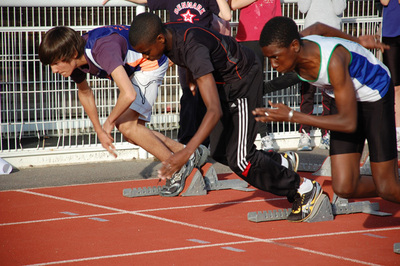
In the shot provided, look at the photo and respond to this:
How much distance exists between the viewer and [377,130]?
4777 mm

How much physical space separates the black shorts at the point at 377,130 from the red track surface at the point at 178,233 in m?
0.75

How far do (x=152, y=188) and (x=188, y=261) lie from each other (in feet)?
7.99

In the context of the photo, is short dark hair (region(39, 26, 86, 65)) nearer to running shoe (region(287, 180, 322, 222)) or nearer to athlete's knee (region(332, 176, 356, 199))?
running shoe (region(287, 180, 322, 222))

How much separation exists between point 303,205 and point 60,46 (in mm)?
2763

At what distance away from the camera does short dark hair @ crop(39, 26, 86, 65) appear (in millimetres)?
5750

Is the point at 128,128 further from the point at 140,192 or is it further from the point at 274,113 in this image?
the point at 274,113

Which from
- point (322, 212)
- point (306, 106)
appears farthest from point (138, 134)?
point (306, 106)

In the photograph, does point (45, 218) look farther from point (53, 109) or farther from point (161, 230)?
point (53, 109)

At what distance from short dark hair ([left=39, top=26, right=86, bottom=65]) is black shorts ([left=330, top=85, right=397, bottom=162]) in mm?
2738

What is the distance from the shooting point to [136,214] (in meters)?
5.94

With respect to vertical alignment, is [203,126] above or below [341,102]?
below

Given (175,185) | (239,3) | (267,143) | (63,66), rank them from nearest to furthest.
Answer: (63,66)
(175,185)
(239,3)
(267,143)

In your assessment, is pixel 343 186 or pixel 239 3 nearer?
pixel 343 186

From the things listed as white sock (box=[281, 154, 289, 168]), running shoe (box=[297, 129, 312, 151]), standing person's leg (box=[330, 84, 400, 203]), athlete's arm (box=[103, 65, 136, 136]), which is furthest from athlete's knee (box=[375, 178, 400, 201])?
running shoe (box=[297, 129, 312, 151])
